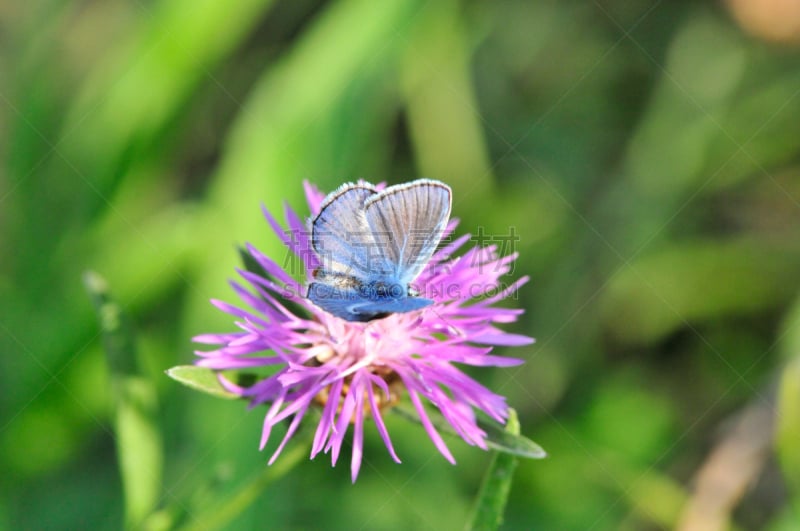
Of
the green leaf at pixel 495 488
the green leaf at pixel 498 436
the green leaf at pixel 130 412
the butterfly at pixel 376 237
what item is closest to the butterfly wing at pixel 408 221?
the butterfly at pixel 376 237

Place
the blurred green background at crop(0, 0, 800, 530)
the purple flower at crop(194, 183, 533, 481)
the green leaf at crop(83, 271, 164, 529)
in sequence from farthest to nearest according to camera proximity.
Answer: the blurred green background at crop(0, 0, 800, 530), the green leaf at crop(83, 271, 164, 529), the purple flower at crop(194, 183, 533, 481)

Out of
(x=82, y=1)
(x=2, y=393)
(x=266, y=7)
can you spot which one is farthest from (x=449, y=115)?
(x=2, y=393)

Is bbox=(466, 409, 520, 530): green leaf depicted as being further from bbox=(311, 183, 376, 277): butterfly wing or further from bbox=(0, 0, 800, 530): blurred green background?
bbox=(0, 0, 800, 530): blurred green background

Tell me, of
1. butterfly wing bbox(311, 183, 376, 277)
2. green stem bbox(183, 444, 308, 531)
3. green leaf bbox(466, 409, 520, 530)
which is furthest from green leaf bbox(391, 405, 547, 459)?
butterfly wing bbox(311, 183, 376, 277)

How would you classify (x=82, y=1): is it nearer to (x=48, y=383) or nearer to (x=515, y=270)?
(x=48, y=383)

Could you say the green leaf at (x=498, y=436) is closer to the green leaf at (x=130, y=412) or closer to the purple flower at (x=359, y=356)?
the purple flower at (x=359, y=356)

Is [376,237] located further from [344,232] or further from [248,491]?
[248,491]

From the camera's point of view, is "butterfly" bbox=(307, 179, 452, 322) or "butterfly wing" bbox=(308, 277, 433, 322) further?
"butterfly" bbox=(307, 179, 452, 322)
